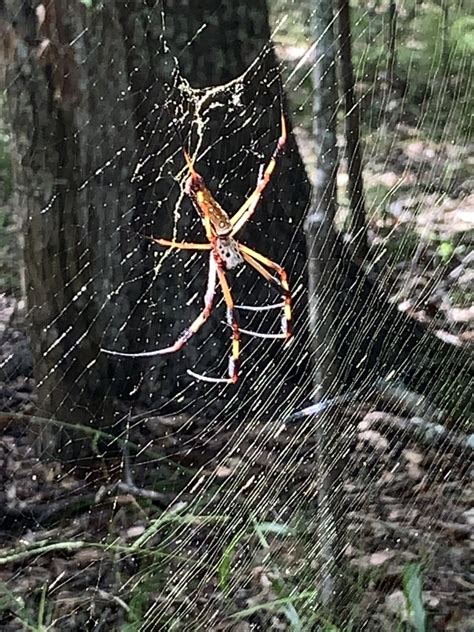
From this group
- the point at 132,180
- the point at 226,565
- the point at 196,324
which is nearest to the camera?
the point at 132,180

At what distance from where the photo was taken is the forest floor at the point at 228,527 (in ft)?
3.31

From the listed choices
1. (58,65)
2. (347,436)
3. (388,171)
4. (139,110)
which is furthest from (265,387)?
(58,65)

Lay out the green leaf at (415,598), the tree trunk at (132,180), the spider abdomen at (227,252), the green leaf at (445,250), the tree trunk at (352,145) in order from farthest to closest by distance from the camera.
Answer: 1. the green leaf at (445,250)
2. the spider abdomen at (227,252)
3. the green leaf at (415,598)
4. the tree trunk at (352,145)
5. the tree trunk at (132,180)

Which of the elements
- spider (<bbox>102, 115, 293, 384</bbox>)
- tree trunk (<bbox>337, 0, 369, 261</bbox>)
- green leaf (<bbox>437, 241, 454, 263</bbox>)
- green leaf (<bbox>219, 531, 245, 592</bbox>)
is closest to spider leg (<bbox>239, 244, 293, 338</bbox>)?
spider (<bbox>102, 115, 293, 384</bbox>)

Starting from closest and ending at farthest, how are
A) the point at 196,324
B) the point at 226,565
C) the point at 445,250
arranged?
1. the point at 226,565
2. the point at 196,324
3. the point at 445,250

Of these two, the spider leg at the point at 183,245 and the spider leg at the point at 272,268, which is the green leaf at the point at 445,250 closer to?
the spider leg at the point at 272,268

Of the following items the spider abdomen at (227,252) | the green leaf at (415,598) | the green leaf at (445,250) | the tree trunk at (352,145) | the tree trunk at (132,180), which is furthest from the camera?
the green leaf at (445,250)

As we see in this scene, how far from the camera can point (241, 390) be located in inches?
48.9

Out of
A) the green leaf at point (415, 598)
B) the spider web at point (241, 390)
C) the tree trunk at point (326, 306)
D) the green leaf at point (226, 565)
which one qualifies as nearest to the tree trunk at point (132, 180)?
the spider web at point (241, 390)

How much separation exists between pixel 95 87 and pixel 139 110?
0.24 ft

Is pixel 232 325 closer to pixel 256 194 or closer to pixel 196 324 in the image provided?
pixel 196 324

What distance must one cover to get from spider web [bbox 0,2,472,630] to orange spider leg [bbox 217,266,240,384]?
0.02m

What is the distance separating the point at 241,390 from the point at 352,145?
426 millimetres

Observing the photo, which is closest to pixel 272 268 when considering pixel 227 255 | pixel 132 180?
pixel 227 255
